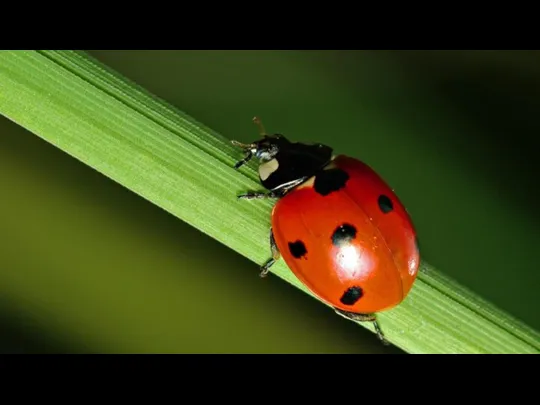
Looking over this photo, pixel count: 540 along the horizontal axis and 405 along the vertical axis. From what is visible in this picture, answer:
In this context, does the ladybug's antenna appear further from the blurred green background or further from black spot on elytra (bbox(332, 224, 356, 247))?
black spot on elytra (bbox(332, 224, 356, 247))

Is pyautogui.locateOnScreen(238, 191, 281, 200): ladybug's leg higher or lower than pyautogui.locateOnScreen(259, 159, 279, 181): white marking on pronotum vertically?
lower

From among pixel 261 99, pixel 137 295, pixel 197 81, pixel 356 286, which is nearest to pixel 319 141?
pixel 261 99

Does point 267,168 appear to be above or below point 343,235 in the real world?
above

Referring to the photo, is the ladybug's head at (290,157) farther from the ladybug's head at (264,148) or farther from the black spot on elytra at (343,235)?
the black spot on elytra at (343,235)

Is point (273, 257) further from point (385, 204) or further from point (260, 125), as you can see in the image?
point (260, 125)

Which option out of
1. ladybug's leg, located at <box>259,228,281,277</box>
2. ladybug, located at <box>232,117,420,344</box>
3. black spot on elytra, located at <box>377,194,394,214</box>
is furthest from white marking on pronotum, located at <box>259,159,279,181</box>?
black spot on elytra, located at <box>377,194,394,214</box>

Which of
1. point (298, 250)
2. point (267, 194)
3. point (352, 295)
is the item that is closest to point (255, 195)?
point (267, 194)
